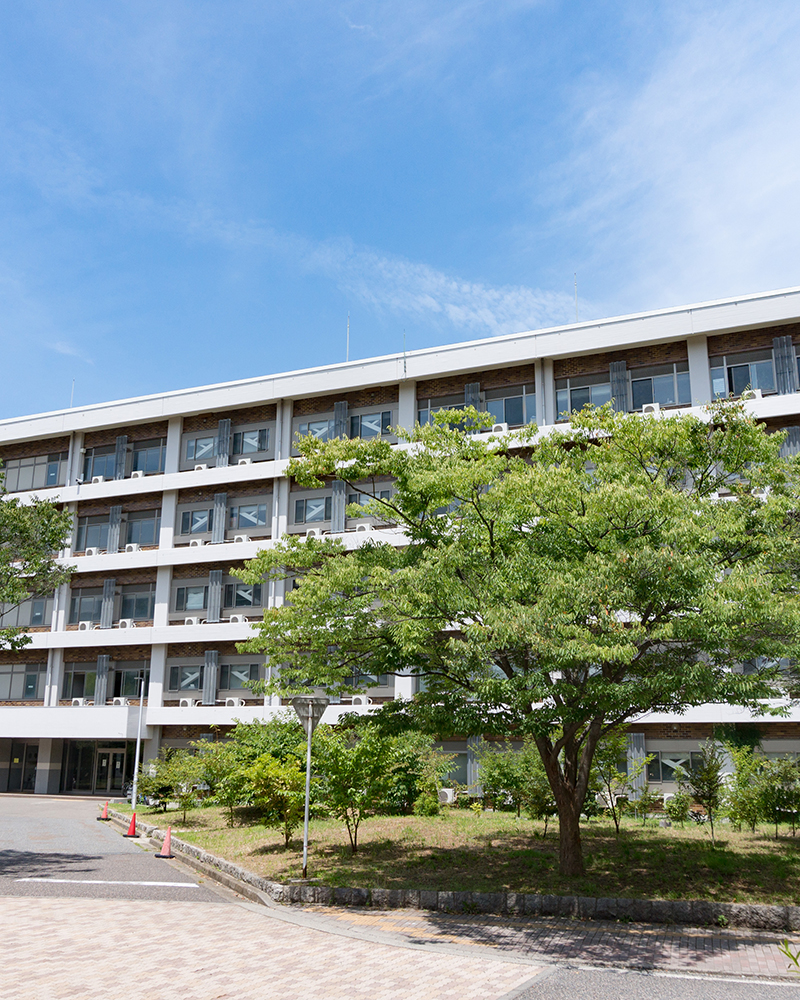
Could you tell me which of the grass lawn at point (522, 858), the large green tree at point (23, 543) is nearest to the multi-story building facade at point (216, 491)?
the grass lawn at point (522, 858)

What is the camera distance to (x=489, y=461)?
16.3 m

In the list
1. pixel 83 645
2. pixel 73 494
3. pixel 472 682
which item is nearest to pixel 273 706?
pixel 83 645

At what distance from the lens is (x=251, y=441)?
4059cm

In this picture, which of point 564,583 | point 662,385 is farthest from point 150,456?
point 564,583

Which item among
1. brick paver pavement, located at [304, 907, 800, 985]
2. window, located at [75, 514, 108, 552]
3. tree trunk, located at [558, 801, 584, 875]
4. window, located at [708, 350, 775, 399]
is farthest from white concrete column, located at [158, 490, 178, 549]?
Answer: tree trunk, located at [558, 801, 584, 875]

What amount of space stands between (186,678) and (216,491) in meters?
8.69

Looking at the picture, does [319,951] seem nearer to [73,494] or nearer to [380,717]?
[380,717]

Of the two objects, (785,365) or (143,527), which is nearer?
(785,365)

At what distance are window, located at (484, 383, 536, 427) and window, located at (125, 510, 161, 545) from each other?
1743 cm

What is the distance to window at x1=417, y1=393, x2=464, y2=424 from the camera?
36.4 metres

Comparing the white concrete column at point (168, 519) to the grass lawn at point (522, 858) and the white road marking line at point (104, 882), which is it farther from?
the white road marking line at point (104, 882)

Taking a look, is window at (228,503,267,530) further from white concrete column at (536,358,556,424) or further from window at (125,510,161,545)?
white concrete column at (536,358,556,424)

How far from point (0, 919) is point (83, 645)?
30158 mm

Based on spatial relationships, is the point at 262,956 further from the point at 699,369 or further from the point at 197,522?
the point at 197,522
